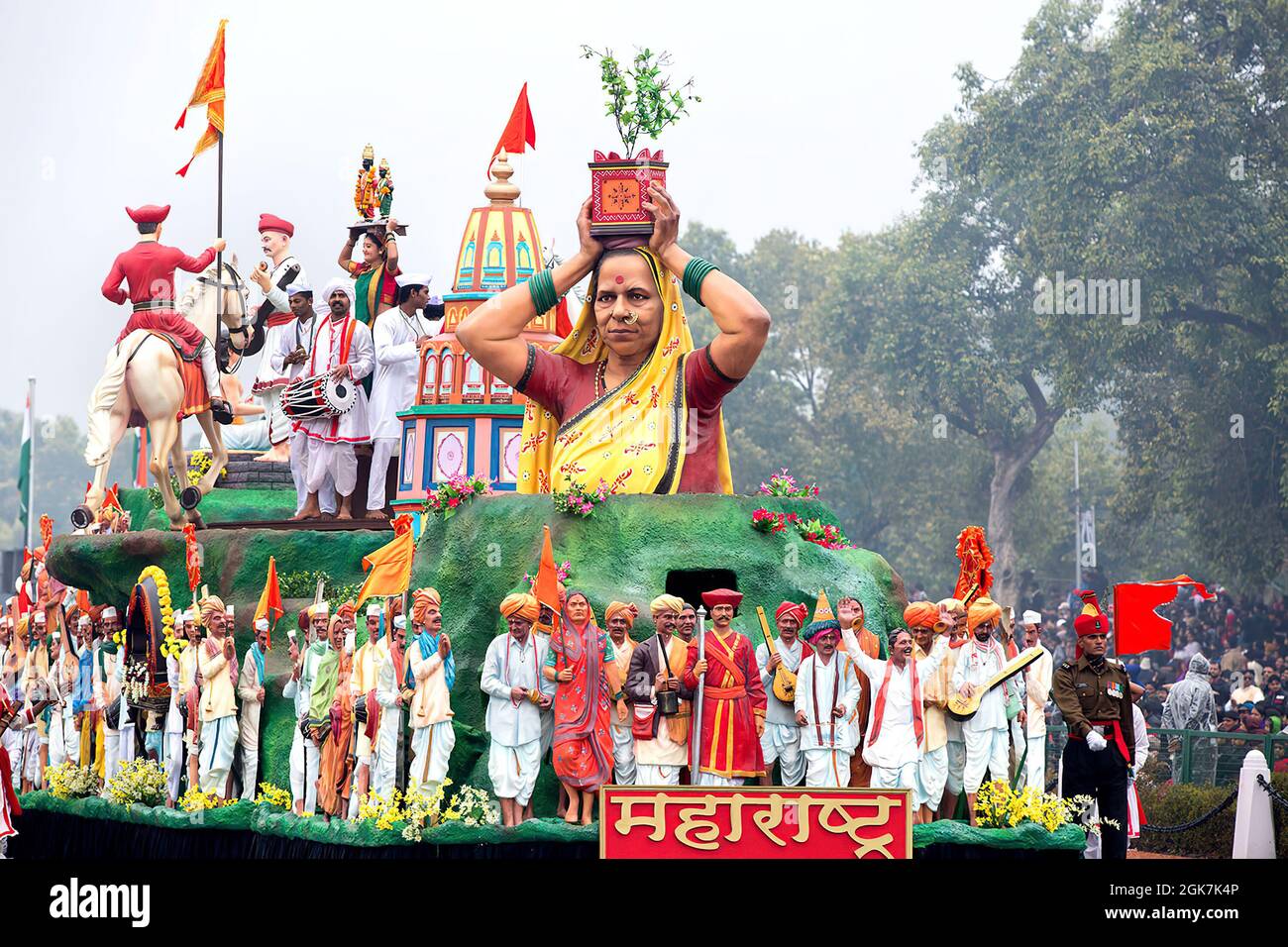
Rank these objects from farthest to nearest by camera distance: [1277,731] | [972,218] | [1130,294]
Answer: [972,218] → [1130,294] → [1277,731]

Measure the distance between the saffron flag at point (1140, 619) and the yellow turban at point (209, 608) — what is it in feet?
22.3

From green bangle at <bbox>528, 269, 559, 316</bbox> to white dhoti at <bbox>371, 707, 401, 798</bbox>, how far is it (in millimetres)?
3388

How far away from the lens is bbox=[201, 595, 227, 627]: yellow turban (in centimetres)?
1800

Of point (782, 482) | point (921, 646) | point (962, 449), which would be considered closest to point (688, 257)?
point (782, 482)

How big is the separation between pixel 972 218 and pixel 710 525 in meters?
32.3

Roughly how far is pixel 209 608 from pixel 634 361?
381 centimetres

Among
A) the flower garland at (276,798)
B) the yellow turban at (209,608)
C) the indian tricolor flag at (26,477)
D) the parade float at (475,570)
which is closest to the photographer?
the parade float at (475,570)

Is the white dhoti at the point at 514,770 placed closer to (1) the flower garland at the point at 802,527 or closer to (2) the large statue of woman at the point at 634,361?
(2) the large statue of woman at the point at 634,361

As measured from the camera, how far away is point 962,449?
1898 inches

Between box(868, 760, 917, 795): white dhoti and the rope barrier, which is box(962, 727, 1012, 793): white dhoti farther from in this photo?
the rope barrier

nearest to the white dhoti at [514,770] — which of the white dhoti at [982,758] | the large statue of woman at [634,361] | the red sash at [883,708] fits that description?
the large statue of woman at [634,361]

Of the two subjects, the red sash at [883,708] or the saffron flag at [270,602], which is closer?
the red sash at [883,708]

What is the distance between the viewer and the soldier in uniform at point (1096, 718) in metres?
16.2
